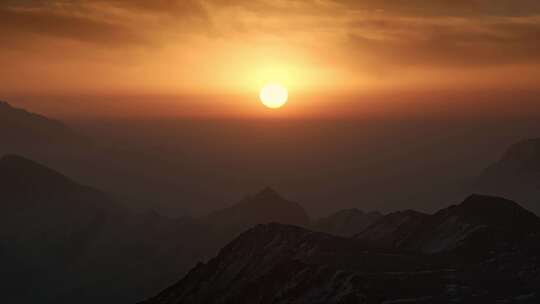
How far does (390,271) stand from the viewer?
526 feet

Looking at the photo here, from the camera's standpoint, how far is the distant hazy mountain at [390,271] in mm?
146875

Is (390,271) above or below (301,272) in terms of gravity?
below

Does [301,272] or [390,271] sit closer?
[390,271]

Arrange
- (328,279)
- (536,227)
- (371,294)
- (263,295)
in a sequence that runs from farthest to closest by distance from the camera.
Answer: (536,227) → (263,295) → (328,279) → (371,294)

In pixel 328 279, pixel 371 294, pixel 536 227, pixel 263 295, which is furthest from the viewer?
pixel 536 227

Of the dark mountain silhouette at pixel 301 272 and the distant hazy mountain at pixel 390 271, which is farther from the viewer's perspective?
the dark mountain silhouette at pixel 301 272

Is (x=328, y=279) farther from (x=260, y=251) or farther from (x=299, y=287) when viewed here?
(x=260, y=251)

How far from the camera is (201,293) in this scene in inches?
7712

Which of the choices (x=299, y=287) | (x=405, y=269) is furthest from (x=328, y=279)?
(x=405, y=269)

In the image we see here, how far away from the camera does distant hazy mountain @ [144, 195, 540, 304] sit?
14688cm

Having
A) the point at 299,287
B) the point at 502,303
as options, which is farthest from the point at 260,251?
the point at 502,303

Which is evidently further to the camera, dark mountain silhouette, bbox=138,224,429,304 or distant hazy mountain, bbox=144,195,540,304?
dark mountain silhouette, bbox=138,224,429,304

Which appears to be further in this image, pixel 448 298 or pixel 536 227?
pixel 536 227

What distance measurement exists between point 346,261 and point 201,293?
44176 mm
